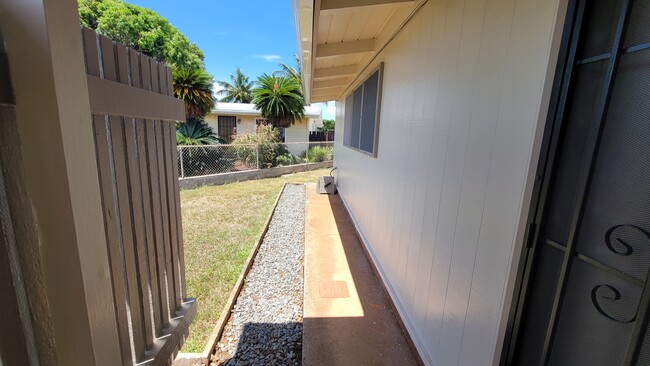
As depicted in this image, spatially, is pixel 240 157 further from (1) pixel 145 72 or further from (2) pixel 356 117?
(1) pixel 145 72

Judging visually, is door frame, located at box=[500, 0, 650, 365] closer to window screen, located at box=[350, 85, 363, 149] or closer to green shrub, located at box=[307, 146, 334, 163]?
window screen, located at box=[350, 85, 363, 149]

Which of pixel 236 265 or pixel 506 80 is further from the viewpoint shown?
pixel 236 265

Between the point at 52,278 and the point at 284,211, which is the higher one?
the point at 52,278

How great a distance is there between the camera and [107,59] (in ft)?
3.61

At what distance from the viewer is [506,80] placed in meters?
1.30

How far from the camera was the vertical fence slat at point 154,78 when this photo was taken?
4.80 feet

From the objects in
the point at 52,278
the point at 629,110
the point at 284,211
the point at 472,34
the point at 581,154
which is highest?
the point at 472,34

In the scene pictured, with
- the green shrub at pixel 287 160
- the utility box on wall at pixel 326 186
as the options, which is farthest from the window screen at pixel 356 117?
the green shrub at pixel 287 160

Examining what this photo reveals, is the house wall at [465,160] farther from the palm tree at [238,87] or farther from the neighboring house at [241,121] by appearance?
the palm tree at [238,87]

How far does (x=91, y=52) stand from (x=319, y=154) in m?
12.8

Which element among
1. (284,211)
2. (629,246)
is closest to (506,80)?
(629,246)

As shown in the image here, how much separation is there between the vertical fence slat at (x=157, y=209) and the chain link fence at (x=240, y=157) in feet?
22.4

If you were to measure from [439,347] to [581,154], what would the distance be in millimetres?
1513

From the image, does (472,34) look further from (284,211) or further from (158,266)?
(284,211)
